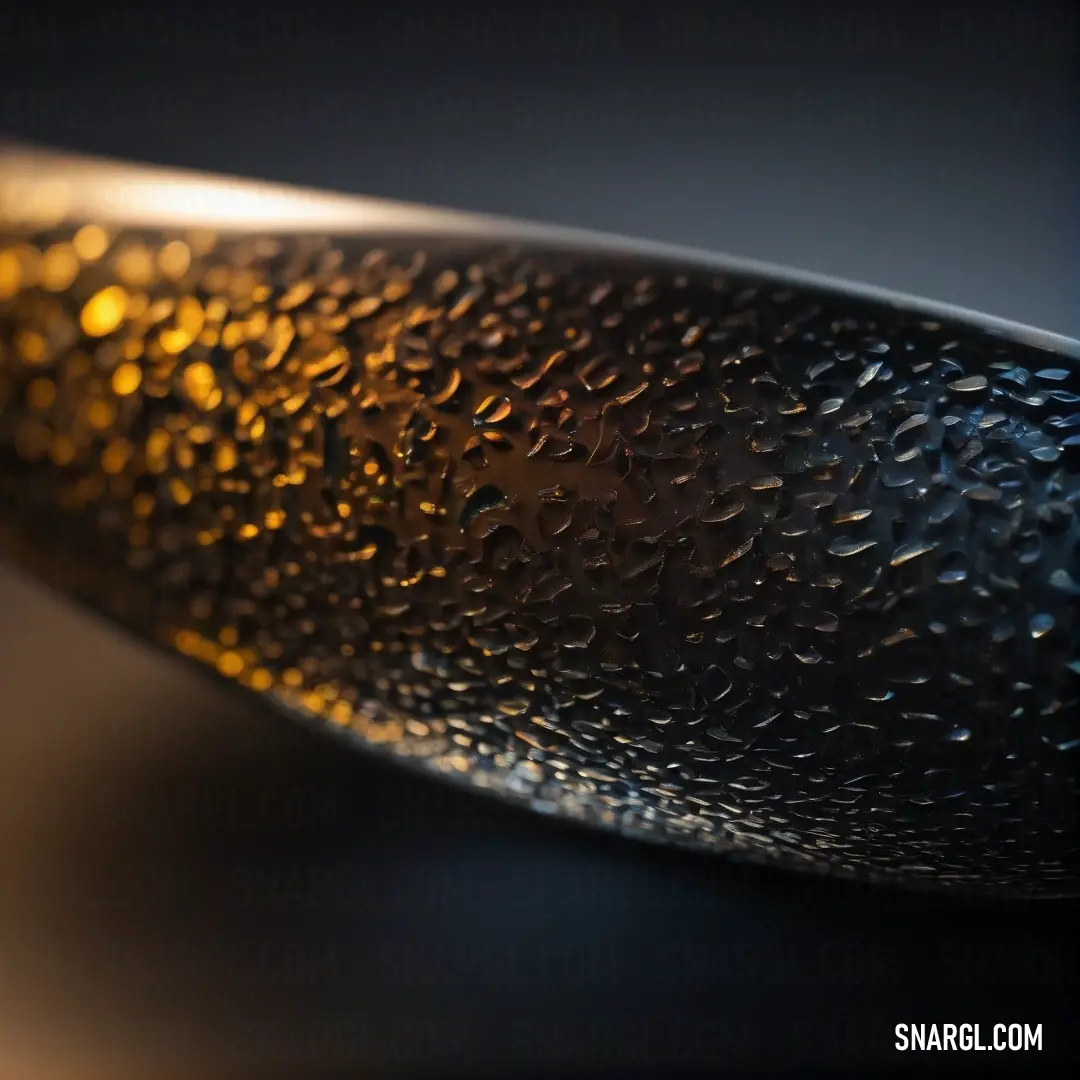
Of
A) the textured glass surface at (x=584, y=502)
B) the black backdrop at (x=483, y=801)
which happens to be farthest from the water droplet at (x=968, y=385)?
the black backdrop at (x=483, y=801)

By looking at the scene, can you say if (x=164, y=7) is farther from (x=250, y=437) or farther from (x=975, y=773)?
(x=975, y=773)

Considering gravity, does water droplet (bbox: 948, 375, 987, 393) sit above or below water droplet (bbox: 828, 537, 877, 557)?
above

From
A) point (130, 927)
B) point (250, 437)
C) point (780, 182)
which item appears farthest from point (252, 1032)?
point (780, 182)

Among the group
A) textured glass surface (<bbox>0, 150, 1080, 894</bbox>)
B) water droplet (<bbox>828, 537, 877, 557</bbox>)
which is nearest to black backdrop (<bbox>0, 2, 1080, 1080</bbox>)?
textured glass surface (<bbox>0, 150, 1080, 894</bbox>)

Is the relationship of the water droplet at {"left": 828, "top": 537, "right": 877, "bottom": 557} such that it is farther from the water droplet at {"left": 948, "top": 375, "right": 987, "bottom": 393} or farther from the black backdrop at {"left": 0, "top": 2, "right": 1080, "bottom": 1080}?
the black backdrop at {"left": 0, "top": 2, "right": 1080, "bottom": 1080}

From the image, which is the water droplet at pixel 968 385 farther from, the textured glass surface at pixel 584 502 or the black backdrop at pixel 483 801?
the black backdrop at pixel 483 801
